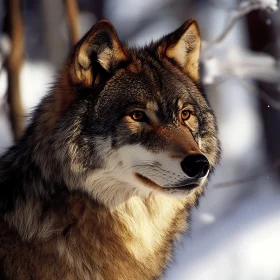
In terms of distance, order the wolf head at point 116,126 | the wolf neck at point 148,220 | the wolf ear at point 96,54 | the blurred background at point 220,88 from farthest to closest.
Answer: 1. the blurred background at point 220,88
2. the wolf neck at point 148,220
3. the wolf ear at point 96,54
4. the wolf head at point 116,126

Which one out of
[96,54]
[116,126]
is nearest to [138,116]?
[116,126]

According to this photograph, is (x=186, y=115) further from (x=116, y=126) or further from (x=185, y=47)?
(x=185, y=47)

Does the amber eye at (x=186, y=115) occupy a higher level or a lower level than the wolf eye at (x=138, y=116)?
lower

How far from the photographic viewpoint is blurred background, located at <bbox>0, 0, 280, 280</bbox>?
8438mm

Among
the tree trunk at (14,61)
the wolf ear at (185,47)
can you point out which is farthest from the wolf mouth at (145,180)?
the tree trunk at (14,61)

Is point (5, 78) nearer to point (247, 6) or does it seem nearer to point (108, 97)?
point (247, 6)

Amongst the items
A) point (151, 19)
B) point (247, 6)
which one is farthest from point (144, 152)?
point (151, 19)

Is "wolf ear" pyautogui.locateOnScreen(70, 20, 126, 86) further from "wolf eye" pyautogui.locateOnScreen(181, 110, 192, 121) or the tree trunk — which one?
the tree trunk

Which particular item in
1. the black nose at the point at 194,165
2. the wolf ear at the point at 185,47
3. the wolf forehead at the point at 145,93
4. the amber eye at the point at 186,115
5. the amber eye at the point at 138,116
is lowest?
the black nose at the point at 194,165

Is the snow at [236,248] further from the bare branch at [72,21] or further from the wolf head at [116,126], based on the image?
the wolf head at [116,126]

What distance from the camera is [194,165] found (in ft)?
13.8

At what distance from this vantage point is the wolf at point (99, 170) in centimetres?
442

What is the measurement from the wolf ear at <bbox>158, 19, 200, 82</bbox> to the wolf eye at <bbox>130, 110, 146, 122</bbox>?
0.67m

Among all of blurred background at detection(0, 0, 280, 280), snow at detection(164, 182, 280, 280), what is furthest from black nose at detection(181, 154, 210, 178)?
snow at detection(164, 182, 280, 280)
